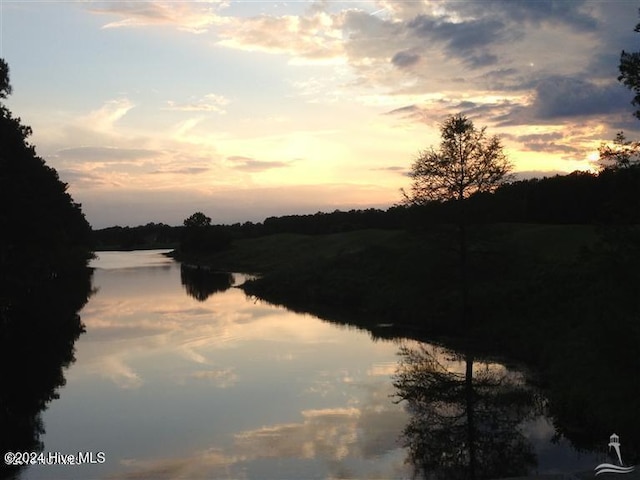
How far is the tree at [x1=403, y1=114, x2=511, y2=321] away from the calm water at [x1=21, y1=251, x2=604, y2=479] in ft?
24.5

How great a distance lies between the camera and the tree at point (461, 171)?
29469mm

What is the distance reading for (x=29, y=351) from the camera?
84.8 ft

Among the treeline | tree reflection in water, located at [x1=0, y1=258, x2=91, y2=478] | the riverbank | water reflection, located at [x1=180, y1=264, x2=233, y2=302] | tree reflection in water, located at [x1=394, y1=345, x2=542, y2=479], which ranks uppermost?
the treeline

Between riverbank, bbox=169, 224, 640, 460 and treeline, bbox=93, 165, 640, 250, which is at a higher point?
treeline, bbox=93, 165, 640, 250

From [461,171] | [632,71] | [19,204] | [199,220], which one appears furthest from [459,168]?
[199,220]

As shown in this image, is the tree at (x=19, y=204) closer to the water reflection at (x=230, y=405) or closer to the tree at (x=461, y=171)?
the water reflection at (x=230, y=405)

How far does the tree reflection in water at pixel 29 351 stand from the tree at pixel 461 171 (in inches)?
734

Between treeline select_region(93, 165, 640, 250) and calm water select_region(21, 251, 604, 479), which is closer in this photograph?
calm water select_region(21, 251, 604, 479)

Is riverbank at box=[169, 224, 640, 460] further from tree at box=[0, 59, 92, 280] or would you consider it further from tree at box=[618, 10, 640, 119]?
tree at box=[0, 59, 92, 280]

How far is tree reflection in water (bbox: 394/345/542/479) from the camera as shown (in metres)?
13.4

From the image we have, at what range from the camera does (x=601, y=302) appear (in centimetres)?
1636

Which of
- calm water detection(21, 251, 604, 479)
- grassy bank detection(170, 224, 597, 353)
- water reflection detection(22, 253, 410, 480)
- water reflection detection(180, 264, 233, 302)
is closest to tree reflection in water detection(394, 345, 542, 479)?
calm water detection(21, 251, 604, 479)

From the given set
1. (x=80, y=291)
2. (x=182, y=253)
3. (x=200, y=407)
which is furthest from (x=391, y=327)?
(x=182, y=253)

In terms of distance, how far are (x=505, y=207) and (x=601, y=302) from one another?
531 inches
